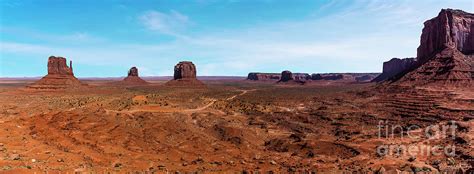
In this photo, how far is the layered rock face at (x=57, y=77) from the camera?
8726cm

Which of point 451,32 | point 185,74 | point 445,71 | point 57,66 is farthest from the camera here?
point 185,74

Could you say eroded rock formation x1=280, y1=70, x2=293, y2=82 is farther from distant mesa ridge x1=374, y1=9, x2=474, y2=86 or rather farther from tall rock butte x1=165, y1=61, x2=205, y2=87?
distant mesa ridge x1=374, y1=9, x2=474, y2=86

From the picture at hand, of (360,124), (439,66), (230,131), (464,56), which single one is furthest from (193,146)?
(464,56)

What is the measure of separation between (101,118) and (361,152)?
27277 millimetres

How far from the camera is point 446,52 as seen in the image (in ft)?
215

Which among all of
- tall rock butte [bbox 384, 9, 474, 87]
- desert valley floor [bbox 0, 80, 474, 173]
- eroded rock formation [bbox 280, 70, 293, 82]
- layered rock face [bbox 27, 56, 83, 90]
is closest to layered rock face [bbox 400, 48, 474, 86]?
tall rock butte [bbox 384, 9, 474, 87]

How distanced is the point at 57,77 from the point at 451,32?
108m

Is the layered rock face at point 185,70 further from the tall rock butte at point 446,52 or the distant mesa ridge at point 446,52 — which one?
the tall rock butte at point 446,52

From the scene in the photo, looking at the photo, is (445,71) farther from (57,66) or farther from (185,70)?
(57,66)

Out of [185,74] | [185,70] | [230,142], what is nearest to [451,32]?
[230,142]

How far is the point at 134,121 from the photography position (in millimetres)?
33562

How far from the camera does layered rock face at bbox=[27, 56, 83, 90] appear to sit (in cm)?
8726

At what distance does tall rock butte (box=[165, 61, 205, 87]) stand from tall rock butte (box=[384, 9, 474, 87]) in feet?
272

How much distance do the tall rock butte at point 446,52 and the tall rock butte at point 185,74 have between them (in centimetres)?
8301
